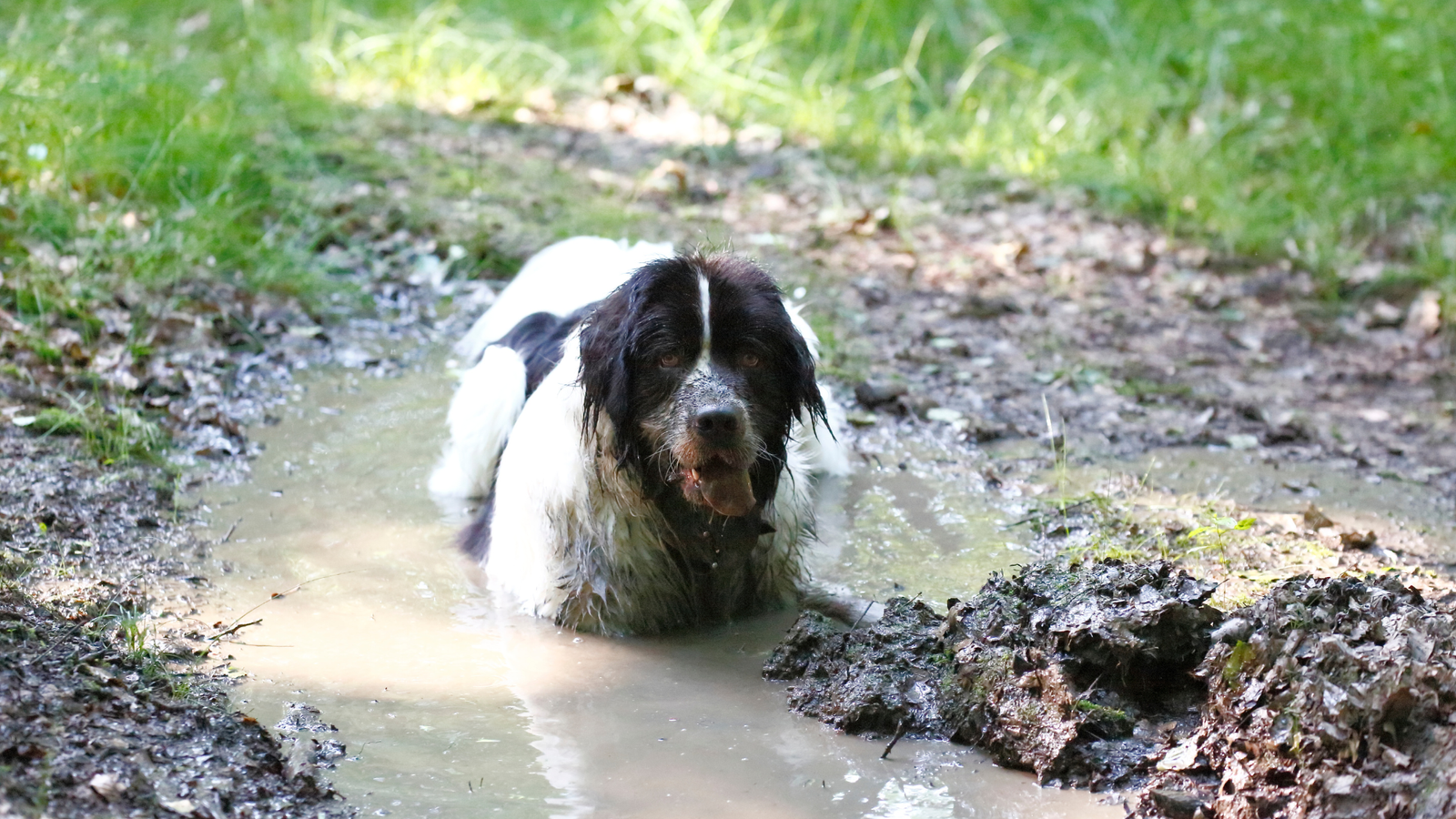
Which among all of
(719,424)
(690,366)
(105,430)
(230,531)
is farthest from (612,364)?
(105,430)

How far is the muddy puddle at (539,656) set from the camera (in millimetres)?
3051

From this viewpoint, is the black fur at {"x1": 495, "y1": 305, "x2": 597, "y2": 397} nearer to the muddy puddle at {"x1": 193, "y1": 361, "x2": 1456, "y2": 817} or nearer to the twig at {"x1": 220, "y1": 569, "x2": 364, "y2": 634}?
the muddy puddle at {"x1": 193, "y1": 361, "x2": 1456, "y2": 817}

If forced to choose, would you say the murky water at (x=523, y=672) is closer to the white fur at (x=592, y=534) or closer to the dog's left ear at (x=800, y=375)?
the white fur at (x=592, y=534)

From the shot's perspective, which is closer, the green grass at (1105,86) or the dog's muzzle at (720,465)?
the dog's muzzle at (720,465)

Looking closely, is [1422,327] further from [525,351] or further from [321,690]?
[321,690]

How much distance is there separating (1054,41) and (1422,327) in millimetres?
4062

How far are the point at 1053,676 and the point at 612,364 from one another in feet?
4.65

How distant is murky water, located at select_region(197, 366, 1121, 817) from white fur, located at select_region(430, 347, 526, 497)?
5.8 inches

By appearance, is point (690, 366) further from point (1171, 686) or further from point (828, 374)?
point (828, 374)

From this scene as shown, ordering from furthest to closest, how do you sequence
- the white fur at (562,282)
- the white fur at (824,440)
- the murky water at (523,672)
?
the white fur at (562,282), the white fur at (824,440), the murky water at (523,672)

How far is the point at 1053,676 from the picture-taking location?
3160 mm

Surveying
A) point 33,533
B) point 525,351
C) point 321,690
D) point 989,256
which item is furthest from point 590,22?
point 321,690

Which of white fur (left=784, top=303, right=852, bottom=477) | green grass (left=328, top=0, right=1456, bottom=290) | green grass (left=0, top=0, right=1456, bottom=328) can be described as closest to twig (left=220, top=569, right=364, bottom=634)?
white fur (left=784, top=303, right=852, bottom=477)

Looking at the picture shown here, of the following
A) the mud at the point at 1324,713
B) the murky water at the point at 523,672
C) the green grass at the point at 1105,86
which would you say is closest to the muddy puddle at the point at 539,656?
the murky water at the point at 523,672
